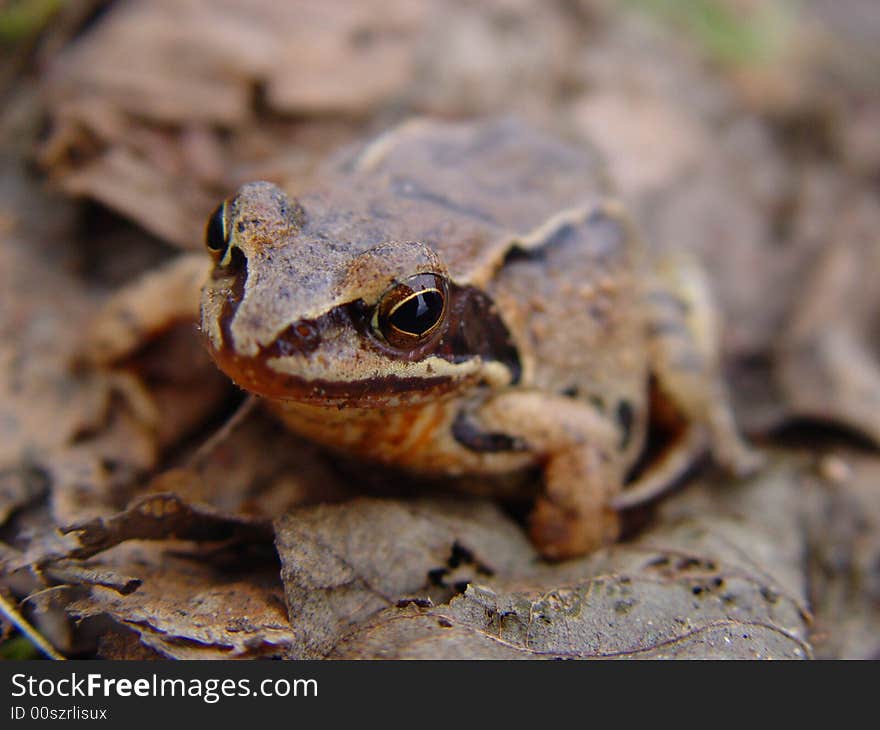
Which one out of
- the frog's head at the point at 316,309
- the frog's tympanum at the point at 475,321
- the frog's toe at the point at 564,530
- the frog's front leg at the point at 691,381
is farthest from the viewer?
the frog's front leg at the point at 691,381

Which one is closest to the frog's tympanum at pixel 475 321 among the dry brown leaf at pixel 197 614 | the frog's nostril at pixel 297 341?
the frog's nostril at pixel 297 341

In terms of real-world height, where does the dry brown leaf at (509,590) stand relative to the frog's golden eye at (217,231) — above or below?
below

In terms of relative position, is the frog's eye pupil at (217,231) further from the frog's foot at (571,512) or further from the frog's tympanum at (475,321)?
the frog's foot at (571,512)

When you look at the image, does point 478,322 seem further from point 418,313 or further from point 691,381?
point 691,381

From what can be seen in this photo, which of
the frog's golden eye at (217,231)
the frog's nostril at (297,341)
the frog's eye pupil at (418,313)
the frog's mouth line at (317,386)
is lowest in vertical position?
the frog's mouth line at (317,386)

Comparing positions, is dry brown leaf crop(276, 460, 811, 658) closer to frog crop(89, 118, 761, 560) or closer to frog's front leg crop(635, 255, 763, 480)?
frog crop(89, 118, 761, 560)

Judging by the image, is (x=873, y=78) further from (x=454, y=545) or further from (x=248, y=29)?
(x=454, y=545)

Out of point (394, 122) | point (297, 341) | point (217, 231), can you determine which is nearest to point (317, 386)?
point (297, 341)
